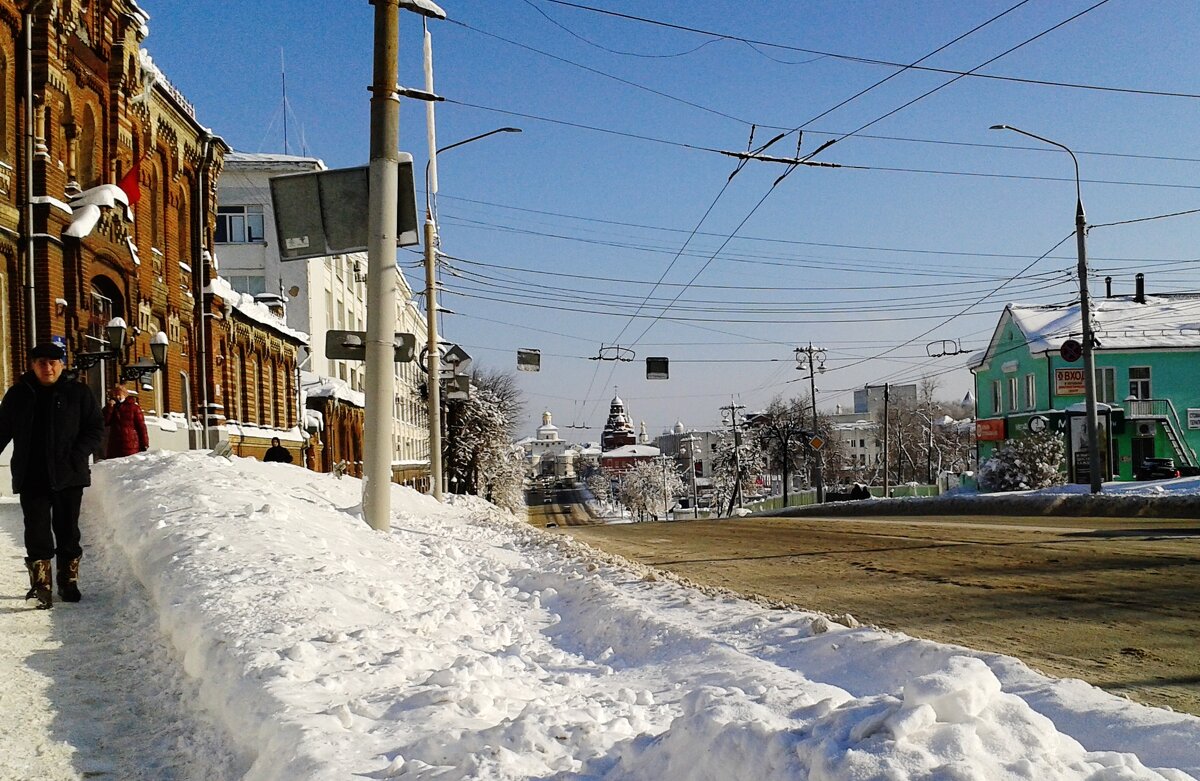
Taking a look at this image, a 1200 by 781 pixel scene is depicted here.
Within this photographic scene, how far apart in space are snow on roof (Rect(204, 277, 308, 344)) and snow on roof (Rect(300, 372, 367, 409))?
4341 millimetres

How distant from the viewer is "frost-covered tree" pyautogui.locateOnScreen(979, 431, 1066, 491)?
1447 inches

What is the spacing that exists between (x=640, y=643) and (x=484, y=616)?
4.66 ft

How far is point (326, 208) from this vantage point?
10867 mm

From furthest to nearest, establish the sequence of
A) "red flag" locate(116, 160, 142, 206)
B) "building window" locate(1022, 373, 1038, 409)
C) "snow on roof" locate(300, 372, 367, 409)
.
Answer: "building window" locate(1022, 373, 1038, 409)
"snow on roof" locate(300, 372, 367, 409)
"red flag" locate(116, 160, 142, 206)

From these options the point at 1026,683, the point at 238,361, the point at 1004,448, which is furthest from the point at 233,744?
the point at 1004,448

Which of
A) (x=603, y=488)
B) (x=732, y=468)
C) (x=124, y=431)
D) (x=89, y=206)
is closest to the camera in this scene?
(x=124, y=431)

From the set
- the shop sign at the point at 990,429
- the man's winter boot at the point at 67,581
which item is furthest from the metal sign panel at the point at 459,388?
the shop sign at the point at 990,429

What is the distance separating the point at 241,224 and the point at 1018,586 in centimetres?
4366

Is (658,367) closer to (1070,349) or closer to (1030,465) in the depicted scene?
(1030,465)

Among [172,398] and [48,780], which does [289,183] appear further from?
[172,398]

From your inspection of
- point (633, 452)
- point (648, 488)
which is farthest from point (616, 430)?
point (648, 488)

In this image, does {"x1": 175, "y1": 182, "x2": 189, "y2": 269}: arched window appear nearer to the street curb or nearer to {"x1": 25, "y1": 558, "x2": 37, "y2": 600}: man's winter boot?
the street curb

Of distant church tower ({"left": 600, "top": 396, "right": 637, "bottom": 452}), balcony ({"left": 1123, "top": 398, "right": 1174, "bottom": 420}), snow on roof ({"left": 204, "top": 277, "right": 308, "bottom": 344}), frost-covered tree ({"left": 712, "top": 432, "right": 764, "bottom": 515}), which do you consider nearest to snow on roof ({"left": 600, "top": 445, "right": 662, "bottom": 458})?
distant church tower ({"left": 600, "top": 396, "right": 637, "bottom": 452})

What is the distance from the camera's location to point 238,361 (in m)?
33.4
